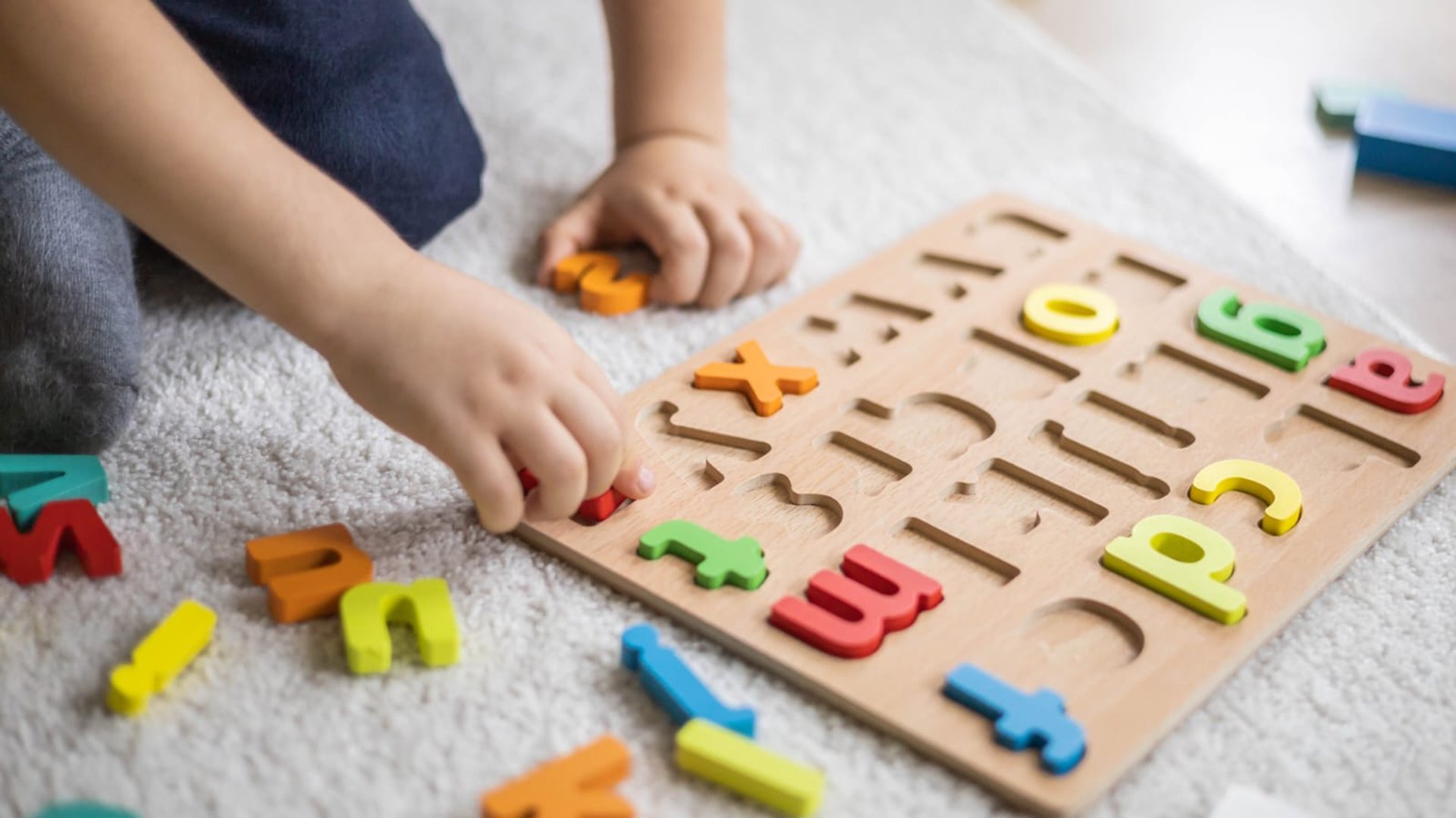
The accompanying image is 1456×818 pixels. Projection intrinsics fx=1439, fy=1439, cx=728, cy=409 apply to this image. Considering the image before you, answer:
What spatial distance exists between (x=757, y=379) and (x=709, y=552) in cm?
16

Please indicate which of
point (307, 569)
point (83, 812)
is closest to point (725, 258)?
point (307, 569)

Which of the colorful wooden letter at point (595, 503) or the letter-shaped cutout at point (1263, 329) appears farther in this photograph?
the letter-shaped cutout at point (1263, 329)

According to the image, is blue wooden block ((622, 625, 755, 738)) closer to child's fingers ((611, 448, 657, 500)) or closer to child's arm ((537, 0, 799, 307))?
child's fingers ((611, 448, 657, 500))

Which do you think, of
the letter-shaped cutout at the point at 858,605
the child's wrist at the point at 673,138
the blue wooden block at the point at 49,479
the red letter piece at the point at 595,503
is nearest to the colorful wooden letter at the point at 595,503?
the red letter piece at the point at 595,503

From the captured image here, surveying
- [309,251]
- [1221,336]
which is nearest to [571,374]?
[309,251]

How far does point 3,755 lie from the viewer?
610 millimetres

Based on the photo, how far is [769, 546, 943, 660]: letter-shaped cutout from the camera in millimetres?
654

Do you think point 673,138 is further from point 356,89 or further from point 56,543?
point 56,543

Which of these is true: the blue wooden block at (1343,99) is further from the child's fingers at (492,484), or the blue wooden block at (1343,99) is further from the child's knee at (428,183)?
the child's fingers at (492,484)

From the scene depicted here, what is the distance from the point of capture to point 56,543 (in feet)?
2.29

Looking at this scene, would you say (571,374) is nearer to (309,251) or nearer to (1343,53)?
(309,251)

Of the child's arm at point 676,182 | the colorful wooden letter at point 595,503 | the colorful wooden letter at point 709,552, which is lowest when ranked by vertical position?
the colorful wooden letter at point 709,552

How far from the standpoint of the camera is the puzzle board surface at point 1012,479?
2.12ft

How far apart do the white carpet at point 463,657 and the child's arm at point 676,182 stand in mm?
30
